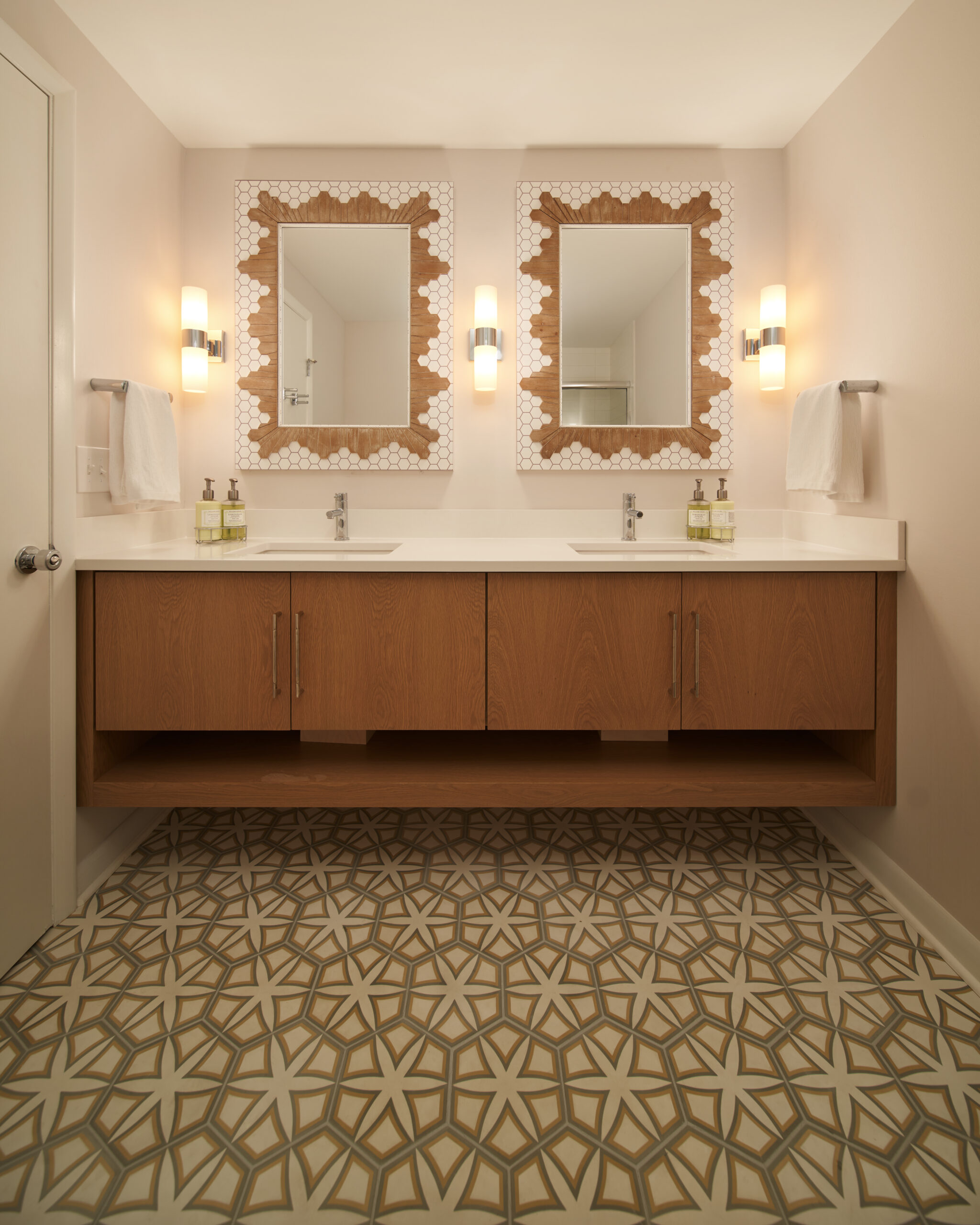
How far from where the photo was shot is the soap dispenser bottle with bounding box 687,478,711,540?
2434 mm

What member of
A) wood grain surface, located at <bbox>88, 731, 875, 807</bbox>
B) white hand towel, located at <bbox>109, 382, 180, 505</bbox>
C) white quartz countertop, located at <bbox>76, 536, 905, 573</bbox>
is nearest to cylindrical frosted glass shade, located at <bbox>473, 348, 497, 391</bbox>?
white quartz countertop, located at <bbox>76, 536, 905, 573</bbox>

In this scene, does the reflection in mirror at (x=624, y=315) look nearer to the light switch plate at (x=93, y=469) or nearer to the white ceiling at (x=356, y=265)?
the white ceiling at (x=356, y=265)

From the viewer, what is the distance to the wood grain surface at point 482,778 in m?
1.88

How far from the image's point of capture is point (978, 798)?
1.54m

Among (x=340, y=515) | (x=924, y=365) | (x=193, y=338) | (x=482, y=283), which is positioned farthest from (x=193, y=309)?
(x=924, y=365)

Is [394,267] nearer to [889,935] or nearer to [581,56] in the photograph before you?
[581,56]

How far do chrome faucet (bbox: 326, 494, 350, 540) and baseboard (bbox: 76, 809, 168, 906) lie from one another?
1022 millimetres

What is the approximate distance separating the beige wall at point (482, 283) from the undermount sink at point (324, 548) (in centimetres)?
20

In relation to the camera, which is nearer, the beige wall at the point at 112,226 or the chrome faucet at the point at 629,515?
the beige wall at the point at 112,226

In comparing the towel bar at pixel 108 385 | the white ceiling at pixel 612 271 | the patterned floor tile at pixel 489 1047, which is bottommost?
the patterned floor tile at pixel 489 1047

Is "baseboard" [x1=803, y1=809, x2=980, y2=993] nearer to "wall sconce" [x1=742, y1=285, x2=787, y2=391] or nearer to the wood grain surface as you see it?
the wood grain surface

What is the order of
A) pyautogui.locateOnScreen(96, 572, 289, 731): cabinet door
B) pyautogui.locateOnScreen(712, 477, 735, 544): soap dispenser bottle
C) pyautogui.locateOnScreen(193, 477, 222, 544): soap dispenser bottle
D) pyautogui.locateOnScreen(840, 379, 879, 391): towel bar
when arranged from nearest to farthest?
pyautogui.locateOnScreen(96, 572, 289, 731): cabinet door → pyautogui.locateOnScreen(840, 379, 879, 391): towel bar → pyautogui.locateOnScreen(193, 477, 222, 544): soap dispenser bottle → pyautogui.locateOnScreen(712, 477, 735, 544): soap dispenser bottle

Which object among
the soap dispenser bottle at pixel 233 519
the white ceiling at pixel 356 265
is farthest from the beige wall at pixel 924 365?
the soap dispenser bottle at pixel 233 519

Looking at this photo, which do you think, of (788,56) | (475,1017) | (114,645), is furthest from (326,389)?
(475,1017)
